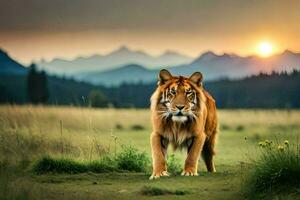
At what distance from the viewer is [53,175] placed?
15195 mm

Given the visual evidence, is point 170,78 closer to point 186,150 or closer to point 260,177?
point 186,150

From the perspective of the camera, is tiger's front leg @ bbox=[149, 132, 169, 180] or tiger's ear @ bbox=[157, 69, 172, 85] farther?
tiger's ear @ bbox=[157, 69, 172, 85]

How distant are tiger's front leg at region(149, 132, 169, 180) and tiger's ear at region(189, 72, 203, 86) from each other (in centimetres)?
112

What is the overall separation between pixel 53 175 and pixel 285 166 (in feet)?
16.0

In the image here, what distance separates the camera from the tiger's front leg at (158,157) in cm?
1405

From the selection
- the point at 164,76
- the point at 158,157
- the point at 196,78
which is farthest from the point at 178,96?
the point at 158,157

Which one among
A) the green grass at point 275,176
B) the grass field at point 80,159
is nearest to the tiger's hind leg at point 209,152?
the grass field at point 80,159

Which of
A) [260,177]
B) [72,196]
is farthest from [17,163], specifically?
[260,177]

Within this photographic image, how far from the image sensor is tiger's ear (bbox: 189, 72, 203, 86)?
Result: 1455 centimetres

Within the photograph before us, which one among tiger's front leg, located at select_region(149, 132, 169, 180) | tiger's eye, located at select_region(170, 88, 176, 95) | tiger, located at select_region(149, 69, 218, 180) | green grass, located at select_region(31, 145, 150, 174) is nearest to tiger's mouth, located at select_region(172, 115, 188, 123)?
Result: tiger, located at select_region(149, 69, 218, 180)

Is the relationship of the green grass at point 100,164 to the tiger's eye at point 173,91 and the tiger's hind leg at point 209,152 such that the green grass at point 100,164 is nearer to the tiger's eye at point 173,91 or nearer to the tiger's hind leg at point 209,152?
the tiger's hind leg at point 209,152

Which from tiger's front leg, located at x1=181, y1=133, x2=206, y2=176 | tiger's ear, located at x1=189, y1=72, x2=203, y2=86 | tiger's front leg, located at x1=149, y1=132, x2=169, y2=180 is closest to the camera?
tiger's front leg, located at x1=149, y1=132, x2=169, y2=180

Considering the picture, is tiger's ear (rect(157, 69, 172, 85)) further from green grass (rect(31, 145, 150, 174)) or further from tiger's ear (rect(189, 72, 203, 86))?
green grass (rect(31, 145, 150, 174))

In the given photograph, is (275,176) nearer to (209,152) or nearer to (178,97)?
(178,97)
